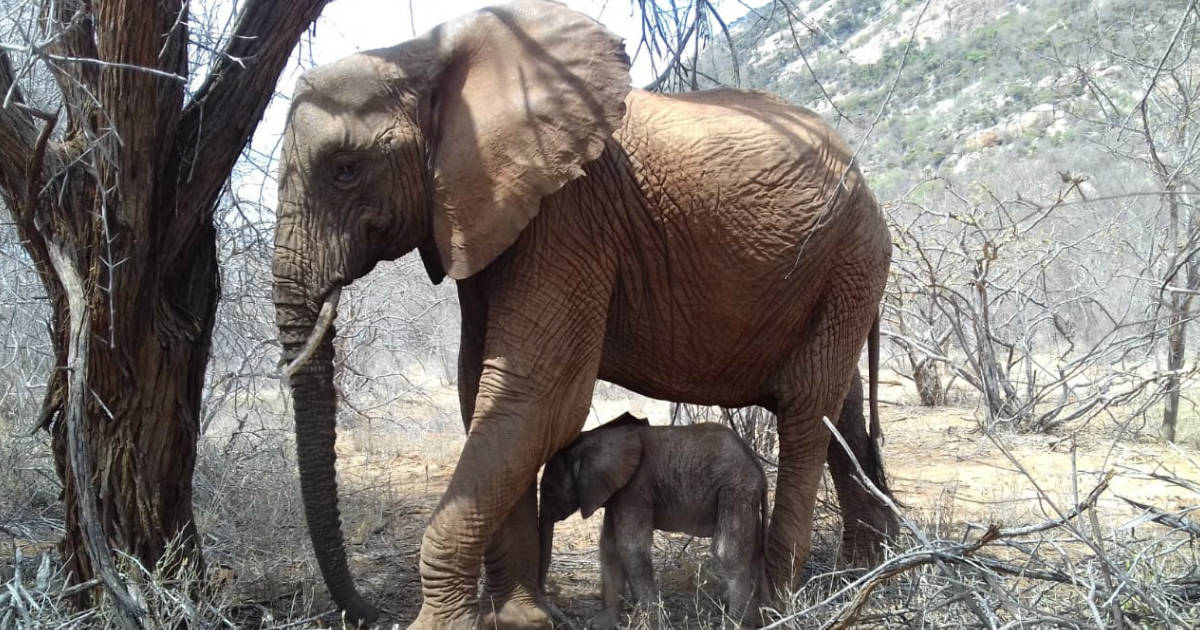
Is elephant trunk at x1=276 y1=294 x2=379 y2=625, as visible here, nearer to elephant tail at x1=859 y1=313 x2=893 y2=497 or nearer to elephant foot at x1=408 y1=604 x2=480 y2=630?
elephant foot at x1=408 y1=604 x2=480 y2=630

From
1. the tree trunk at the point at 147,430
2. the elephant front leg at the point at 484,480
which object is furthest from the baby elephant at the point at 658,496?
the tree trunk at the point at 147,430

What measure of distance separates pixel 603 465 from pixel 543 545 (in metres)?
0.53

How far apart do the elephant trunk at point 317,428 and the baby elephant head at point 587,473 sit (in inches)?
38.1

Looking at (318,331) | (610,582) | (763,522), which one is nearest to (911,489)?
(763,522)

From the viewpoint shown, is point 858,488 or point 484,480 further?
point 858,488

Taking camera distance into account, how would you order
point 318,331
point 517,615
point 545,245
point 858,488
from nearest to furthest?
point 318,331, point 545,245, point 517,615, point 858,488

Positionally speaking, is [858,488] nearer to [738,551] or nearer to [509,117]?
[738,551]

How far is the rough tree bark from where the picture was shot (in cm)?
352

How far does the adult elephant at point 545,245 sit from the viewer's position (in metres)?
3.71

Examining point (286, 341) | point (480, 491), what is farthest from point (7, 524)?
point (480, 491)

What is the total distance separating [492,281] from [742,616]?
1.77 m

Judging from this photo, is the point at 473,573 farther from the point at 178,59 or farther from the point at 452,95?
the point at 178,59

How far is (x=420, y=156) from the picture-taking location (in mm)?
3795

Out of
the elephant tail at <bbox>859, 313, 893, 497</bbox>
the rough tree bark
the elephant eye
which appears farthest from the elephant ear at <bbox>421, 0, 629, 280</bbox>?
the elephant tail at <bbox>859, 313, 893, 497</bbox>
